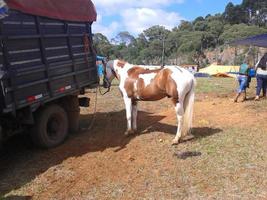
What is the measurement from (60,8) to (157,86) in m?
2.39

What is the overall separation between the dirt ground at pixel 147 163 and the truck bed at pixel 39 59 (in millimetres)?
1121

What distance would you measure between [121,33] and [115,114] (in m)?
58.5

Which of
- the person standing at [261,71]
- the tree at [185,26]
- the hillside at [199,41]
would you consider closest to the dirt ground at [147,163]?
the person standing at [261,71]

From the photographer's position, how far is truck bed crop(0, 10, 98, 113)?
20.1 feet

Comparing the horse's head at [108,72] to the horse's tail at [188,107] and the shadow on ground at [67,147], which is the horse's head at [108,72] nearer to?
the shadow on ground at [67,147]

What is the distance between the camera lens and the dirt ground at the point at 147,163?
5574 millimetres

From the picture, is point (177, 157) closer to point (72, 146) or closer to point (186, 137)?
point (186, 137)

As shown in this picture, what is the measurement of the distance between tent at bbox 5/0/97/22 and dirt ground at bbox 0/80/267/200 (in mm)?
2494

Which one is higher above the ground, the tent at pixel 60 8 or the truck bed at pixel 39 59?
the tent at pixel 60 8

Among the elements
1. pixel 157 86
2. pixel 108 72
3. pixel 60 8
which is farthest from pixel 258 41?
pixel 60 8

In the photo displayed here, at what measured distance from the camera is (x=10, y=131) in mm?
6875

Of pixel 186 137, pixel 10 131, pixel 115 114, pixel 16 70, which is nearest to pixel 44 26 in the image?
pixel 16 70

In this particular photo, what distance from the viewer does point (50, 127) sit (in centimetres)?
786

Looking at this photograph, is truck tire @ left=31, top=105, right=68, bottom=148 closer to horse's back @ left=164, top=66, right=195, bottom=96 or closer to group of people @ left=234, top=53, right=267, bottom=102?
horse's back @ left=164, top=66, right=195, bottom=96
